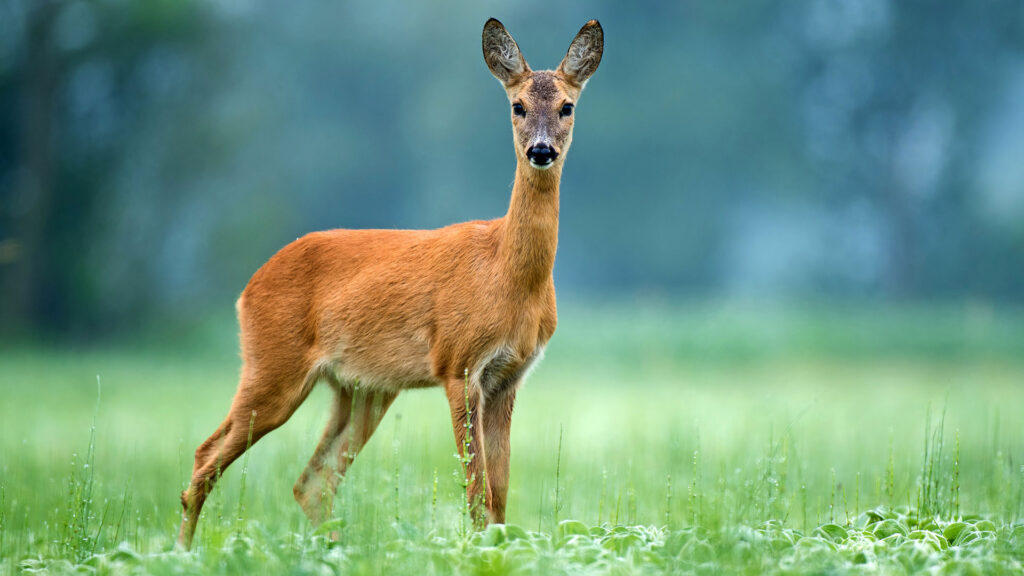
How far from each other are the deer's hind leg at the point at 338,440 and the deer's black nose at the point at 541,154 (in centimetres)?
183

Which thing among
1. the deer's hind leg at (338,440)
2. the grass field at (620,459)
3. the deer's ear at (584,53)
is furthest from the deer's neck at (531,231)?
the deer's hind leg at (338,440)

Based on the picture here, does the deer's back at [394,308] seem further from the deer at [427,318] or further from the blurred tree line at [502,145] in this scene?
the blurred tree line at [502,145]

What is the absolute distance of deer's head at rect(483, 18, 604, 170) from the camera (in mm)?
5648

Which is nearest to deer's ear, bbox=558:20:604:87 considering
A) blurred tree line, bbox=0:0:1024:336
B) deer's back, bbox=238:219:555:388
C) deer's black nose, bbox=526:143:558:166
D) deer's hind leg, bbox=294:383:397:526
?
deer's black nose, bbox=526:143:558:166

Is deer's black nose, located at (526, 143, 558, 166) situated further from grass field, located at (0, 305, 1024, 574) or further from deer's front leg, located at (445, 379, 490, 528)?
grass field, located at (0, 305, 1024, 574)

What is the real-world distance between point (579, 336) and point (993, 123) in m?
15.1

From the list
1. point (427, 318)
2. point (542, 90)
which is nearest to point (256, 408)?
point (427, 318)

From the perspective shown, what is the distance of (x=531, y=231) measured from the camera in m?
5.84

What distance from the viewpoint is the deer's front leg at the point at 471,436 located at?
18.1ft

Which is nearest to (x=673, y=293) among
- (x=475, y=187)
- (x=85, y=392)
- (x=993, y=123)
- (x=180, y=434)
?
(x=475, y=187)

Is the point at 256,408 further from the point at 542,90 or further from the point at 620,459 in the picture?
the point at 620,459

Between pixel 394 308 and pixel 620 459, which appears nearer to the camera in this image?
pixel 394 308

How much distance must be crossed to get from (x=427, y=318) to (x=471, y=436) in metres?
0.78

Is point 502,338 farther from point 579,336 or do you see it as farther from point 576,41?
point 579,336
